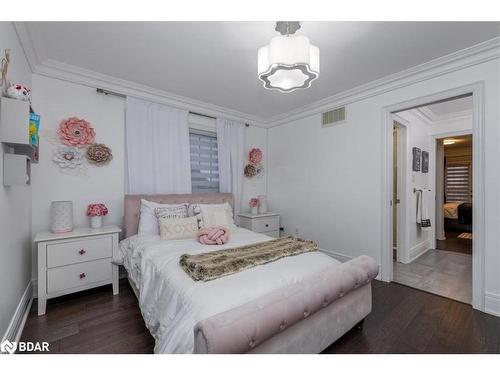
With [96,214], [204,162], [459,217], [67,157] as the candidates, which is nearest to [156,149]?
[204,162]

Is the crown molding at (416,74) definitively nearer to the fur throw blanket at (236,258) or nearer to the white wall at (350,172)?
the white wall at (350,172)

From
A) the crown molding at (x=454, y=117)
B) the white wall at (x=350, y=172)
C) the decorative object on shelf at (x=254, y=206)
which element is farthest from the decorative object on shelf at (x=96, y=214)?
the crown molding at (x=454, y=117)

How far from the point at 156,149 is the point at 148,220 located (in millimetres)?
1000

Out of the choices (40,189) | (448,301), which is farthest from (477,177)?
(40,189)

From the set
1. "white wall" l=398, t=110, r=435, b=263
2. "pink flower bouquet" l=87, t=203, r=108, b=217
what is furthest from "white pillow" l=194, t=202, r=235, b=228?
"white wall" l=398, t=110, r=435, b=263

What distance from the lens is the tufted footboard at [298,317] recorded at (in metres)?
0.96

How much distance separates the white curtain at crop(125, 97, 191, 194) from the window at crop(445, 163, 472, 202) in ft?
26.8

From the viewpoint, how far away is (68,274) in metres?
2.11

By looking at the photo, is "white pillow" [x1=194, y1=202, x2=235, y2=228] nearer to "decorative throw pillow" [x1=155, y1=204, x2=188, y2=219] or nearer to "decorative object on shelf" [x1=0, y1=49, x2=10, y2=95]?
"decorative throw pillow" [x1=155, y1=204, x2=188, y2=219]

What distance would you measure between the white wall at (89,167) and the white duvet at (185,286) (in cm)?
100

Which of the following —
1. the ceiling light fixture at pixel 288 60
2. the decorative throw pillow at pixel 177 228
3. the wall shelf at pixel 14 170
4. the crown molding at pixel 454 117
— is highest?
the crown molding at pixel 454 117

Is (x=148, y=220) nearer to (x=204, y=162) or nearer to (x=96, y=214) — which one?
(x=96, y=214)

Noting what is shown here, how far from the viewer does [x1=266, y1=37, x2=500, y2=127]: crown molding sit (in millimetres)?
2020
